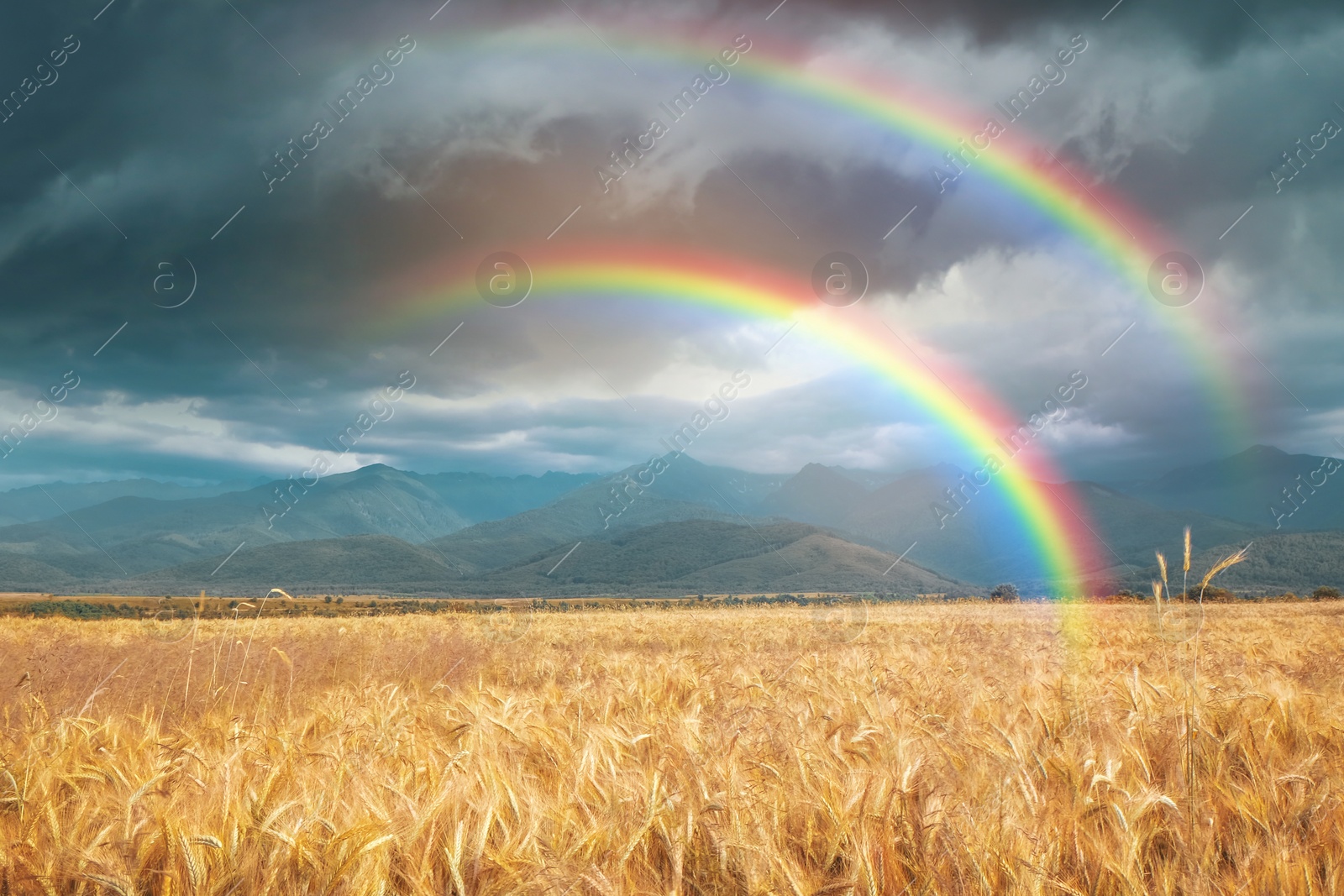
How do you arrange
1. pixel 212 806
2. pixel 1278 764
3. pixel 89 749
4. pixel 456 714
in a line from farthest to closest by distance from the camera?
pixel 456 714 → pixel 89 749 → pixel 1278 764 → pixel 212 806

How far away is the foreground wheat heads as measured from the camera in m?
2.29

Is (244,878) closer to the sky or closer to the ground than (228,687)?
closer to the ground

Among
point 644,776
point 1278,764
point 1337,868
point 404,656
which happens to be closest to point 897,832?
point 644,776

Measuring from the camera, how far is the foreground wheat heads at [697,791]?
2291 mm

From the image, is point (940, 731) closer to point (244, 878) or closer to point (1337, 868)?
point (1337, 868)

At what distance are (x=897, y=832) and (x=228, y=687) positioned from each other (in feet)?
24.3

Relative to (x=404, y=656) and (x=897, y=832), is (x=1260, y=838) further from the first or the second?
(x=404, y=656)

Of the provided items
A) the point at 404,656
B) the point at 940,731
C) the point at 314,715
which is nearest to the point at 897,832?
the point at 940,731

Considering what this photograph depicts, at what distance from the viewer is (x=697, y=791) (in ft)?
9.59

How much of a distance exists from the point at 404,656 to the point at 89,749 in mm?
5842

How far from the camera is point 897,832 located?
259 centimetres

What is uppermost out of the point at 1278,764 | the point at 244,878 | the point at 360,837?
the point at 1278,764

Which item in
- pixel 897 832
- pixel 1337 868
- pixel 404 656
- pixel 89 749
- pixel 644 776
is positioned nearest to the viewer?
pixel 1337 868

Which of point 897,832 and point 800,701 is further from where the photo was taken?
point 800,701
